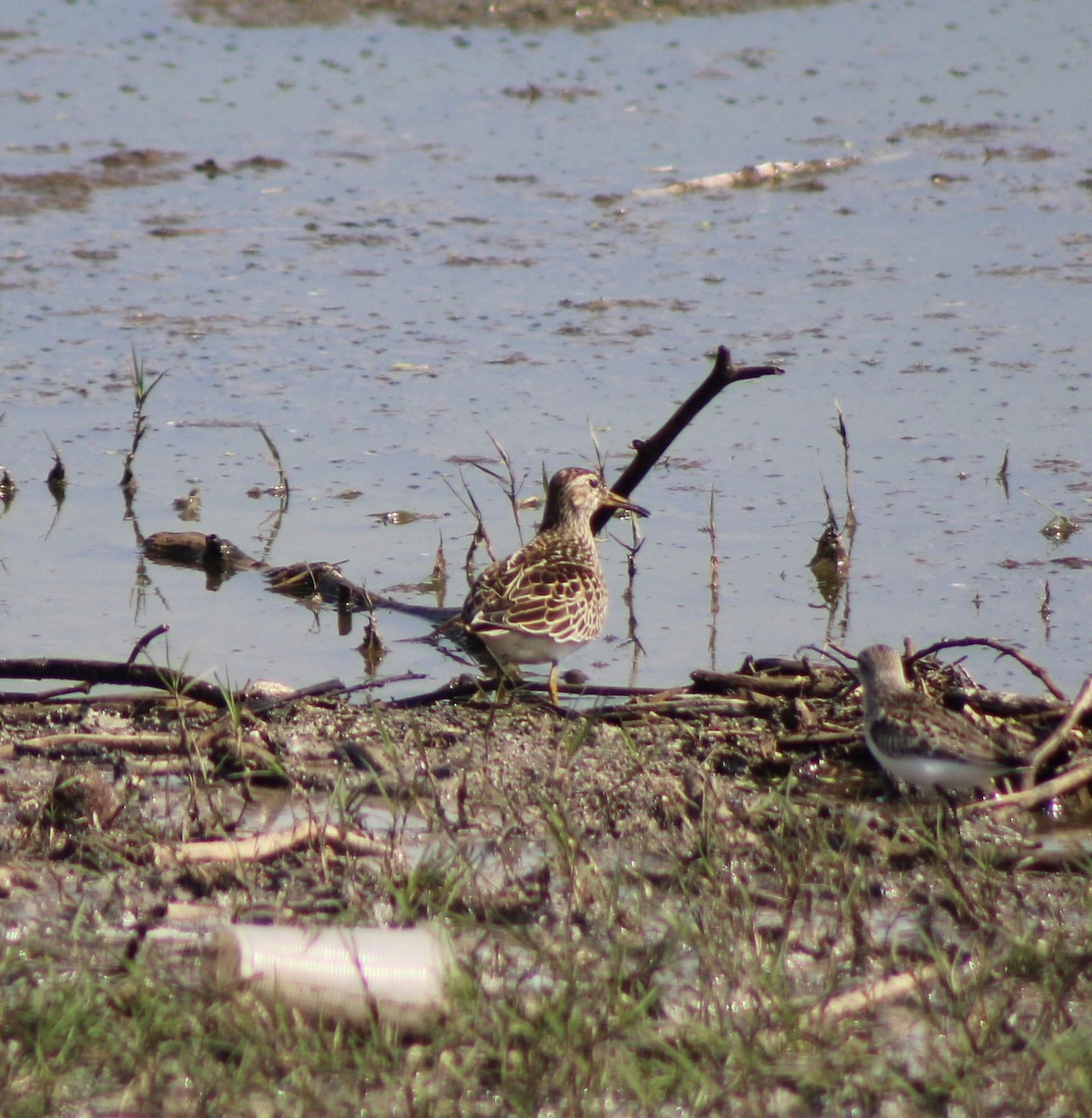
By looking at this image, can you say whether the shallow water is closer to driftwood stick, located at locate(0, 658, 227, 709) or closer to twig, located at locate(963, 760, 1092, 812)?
driftwood stick, located at locate(0, 658, 227, 709)

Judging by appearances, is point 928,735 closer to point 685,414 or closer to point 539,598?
point 539,598

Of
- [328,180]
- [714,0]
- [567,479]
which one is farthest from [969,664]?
[714,0]

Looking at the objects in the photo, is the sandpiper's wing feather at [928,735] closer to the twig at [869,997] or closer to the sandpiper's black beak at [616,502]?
the twig at [869,997]

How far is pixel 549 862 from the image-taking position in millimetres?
4734

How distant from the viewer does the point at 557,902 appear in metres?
4.62

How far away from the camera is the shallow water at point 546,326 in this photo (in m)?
7.62

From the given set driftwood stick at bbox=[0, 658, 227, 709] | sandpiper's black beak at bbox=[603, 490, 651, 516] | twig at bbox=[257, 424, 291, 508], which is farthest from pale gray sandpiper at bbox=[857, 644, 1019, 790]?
twig at bbox=[257, 424, 291, 508]

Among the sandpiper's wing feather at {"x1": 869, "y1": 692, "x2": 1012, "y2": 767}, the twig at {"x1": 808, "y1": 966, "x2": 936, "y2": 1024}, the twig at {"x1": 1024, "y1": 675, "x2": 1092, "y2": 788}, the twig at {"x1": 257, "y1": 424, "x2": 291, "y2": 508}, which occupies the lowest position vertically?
the twig at {"x1": 257, "y1": 424, "x2": 291, "y2": 508}

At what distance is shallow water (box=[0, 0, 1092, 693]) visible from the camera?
25.0 ft

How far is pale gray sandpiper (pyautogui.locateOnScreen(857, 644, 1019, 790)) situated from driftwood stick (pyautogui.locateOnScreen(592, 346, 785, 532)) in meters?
1.69

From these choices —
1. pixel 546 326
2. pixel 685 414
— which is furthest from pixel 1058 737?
pixel 546 326

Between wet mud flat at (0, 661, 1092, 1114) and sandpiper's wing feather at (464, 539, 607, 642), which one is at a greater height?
wet mud flat at (0, 661, 1092, 1114)

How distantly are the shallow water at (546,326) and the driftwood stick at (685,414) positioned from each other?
475 mm

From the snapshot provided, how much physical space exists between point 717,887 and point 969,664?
2.70m
